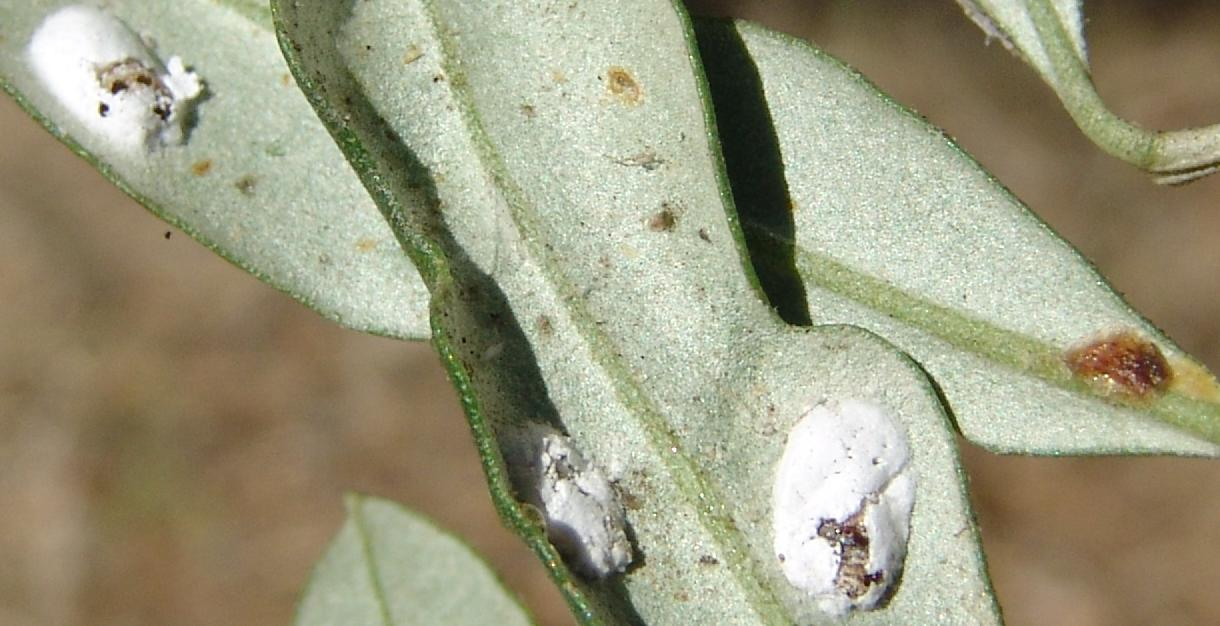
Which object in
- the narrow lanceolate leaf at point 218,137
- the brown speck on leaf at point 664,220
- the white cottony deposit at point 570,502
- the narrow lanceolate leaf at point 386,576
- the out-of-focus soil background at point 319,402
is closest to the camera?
the white cottony deposit at point 570,502

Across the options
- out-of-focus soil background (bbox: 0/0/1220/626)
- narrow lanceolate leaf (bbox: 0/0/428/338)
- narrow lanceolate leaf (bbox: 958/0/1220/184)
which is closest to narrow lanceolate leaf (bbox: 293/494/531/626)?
narrow lanceolate leaf (bbox: 0/0/428/338)

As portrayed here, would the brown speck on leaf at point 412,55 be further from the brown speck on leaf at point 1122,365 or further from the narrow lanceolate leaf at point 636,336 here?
the brown speck on leaf at point 1122,365

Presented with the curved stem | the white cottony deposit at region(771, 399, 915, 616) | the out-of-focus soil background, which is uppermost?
the curved stem

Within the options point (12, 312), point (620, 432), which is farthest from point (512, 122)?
point (12, 312)

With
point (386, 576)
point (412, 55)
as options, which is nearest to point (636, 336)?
point (412, 55)

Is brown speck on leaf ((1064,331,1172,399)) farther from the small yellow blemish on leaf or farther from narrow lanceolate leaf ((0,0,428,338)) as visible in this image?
narrow lanceolate leaf ((0,0,428,338))

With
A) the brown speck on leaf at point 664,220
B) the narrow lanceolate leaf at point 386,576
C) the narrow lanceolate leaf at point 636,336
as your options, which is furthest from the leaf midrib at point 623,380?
the narrow lanceolate leaf at point 386,576
